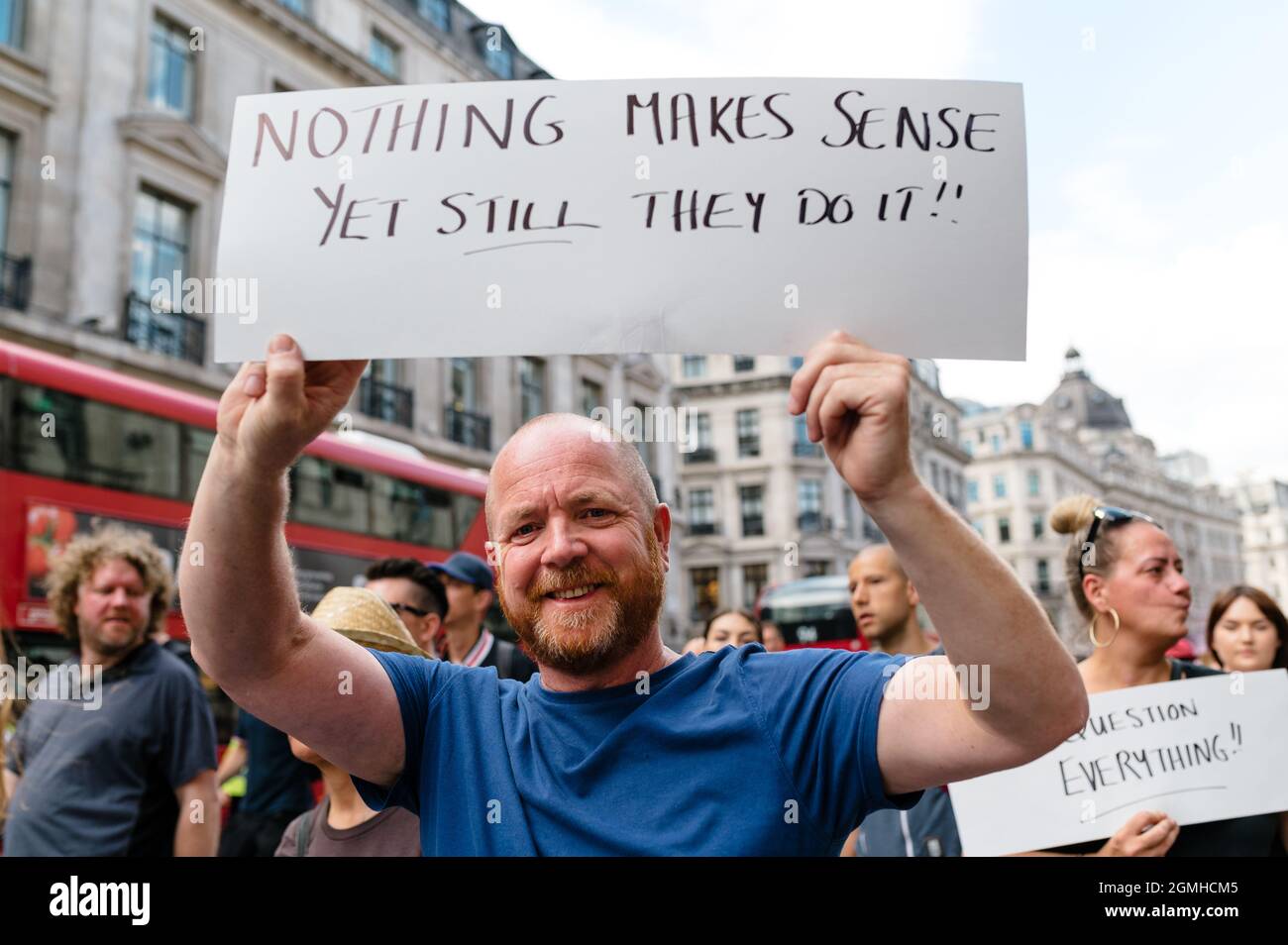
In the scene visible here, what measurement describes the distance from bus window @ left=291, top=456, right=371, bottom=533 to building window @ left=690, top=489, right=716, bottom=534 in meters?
39.6

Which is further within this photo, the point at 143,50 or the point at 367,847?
the point at 143,50

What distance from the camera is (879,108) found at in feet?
4.62

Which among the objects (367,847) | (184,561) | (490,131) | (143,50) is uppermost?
(143,50)

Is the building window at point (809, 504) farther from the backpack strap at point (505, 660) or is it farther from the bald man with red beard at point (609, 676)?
the bald man with red beard at point (609, 676)

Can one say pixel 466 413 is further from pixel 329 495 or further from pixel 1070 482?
pixel 1070 482

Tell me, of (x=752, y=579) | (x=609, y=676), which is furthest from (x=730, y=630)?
(x=752, y=579)

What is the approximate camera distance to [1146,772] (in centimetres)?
244

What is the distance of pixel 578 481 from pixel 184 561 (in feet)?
1.91

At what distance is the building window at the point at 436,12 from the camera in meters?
24.8

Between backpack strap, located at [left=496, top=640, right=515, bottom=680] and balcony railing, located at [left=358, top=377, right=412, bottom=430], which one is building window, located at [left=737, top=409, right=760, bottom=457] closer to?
balcony railing, located at [left=358, top=377, right=412, bottom=430]

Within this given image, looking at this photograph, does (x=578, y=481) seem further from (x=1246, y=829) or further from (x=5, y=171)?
(x=5, y=171)

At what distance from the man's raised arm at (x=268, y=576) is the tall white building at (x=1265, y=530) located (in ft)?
399
